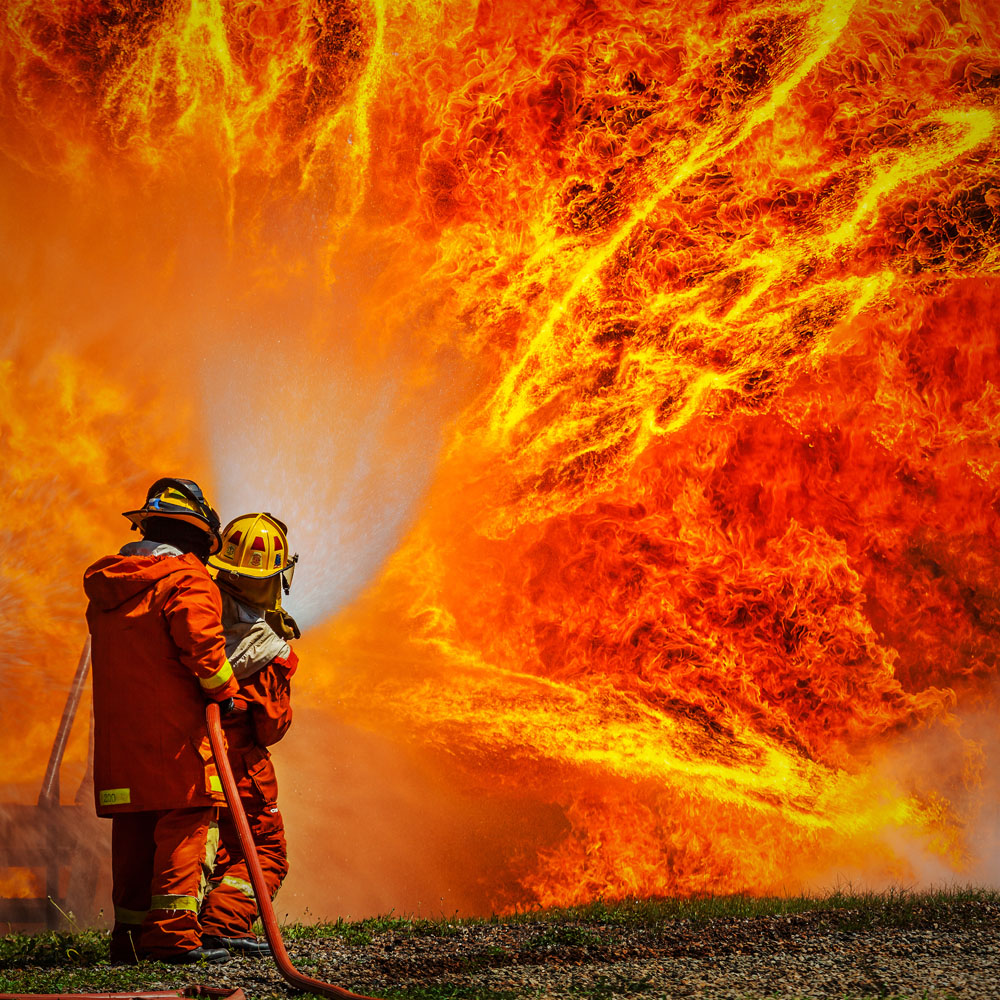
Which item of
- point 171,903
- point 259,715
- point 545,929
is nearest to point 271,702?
point 259,715

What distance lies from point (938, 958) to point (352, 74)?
9.65 metres

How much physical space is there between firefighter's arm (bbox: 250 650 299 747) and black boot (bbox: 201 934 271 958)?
1.13 meters

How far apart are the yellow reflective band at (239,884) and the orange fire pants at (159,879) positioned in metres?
0.15

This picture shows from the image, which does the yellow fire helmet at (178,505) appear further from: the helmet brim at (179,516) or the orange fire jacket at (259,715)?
the orange fire jacket at (259,715)

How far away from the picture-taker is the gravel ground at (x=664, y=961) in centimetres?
477

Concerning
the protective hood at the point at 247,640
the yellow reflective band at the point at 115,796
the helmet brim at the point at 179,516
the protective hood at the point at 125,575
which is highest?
the helmet brim at the point at 179,516

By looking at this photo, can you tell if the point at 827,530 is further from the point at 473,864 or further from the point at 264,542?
the point at 264,542

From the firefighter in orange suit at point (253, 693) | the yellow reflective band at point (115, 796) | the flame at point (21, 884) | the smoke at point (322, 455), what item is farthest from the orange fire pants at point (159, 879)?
the smoke at point (322, 455)

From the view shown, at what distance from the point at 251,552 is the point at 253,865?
2.00m

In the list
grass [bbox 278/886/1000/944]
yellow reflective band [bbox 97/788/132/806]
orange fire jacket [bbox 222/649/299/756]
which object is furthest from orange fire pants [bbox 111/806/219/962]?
grass [bbox 278/886/1000/944]

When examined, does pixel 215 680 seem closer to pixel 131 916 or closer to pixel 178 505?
pixel 178 505

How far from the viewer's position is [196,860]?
548 cm

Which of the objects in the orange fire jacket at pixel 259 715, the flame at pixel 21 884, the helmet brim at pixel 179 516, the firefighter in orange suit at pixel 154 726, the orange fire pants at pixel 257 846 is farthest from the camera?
the flame at pixel 21 884

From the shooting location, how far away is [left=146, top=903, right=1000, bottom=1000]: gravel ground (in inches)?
188
